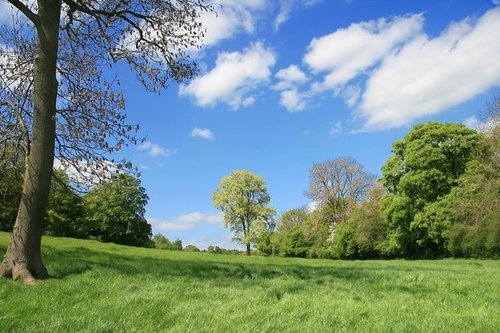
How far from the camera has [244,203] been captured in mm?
77312

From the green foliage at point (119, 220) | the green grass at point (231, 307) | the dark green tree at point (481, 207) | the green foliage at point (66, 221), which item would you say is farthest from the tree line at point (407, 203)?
the green grass at point (231, 307)

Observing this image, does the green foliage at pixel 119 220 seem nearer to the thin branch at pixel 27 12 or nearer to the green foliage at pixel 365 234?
the green foliage at pixel 365 234

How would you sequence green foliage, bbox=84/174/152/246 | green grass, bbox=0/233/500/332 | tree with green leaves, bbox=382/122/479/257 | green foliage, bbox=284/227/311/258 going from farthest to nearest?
green foliage, bbox=284/227/311/258, green foliage, bbox=84/174/152/246, tree with green leaves, bbox=382/122/479/257, green grass, bbox=0/233/500/332

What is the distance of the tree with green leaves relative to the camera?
5247 cm

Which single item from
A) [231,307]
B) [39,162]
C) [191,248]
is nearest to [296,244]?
[191,248]

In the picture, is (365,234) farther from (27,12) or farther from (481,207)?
(27,12)

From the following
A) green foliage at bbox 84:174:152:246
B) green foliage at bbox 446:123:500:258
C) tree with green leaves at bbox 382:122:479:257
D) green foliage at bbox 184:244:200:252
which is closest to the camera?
green foliage at bbox 446:123:500:258

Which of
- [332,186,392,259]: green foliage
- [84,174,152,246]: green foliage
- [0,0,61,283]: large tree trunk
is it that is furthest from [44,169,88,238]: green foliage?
[0,0,61,283]: large tree trunk

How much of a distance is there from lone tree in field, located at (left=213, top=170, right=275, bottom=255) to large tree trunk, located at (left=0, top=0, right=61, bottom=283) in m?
65.6

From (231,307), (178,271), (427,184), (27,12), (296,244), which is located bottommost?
(231,307)

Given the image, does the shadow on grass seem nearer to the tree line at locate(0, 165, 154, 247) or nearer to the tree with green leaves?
the tree with green leaves

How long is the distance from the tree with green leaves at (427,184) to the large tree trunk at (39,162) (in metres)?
46.8

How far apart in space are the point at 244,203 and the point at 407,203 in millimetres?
29672

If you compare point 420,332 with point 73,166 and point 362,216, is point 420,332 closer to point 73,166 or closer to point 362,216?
point 73,166
